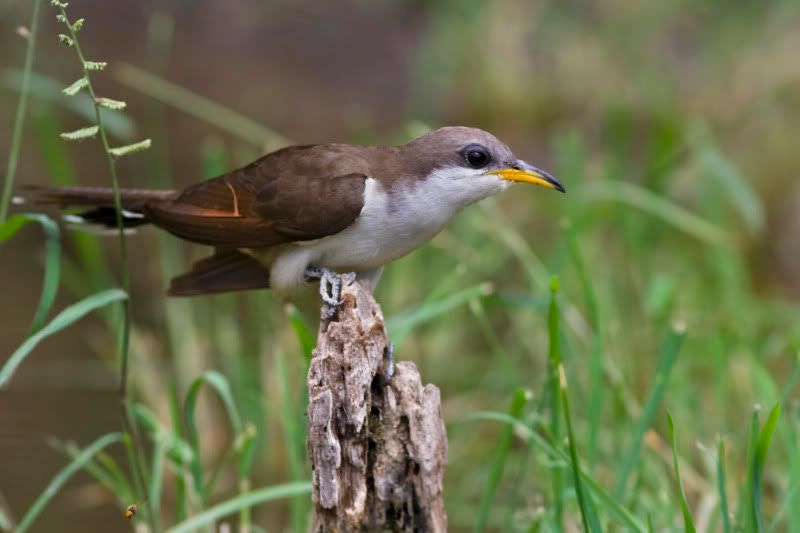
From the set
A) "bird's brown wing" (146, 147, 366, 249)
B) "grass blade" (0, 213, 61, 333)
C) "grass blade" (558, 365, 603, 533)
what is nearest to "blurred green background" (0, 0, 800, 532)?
"grass blade" (558, 365, 603, 533)

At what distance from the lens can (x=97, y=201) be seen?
361 centimetres

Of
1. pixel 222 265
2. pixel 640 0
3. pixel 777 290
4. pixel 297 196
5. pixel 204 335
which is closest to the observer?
pixel 297 196

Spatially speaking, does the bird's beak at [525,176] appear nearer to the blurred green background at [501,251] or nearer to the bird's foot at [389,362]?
the blurred green background at [501,251]

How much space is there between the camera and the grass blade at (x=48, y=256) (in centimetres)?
309

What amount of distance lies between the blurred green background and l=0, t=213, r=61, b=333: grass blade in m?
0.79

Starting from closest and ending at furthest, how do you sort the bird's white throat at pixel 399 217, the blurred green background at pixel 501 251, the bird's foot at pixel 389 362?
the bird's foot at pixel 389 362 < the bird's white throat at pixel 399 217 < the blurred green background at pixel 501 251

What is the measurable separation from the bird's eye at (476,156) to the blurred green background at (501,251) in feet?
1.63

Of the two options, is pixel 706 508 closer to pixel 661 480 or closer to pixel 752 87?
pixel 661 480

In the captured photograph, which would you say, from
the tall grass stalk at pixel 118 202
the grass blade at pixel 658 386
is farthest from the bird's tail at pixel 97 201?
the grass blade at pixel 658 386

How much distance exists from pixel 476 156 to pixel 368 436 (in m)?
1.02

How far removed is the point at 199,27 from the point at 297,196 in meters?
9.48

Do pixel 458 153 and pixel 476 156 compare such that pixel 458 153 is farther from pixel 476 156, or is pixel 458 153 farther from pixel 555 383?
pixel 555 383

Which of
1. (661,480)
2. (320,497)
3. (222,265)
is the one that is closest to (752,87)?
(661,480)

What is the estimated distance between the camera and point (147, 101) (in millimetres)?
10352
